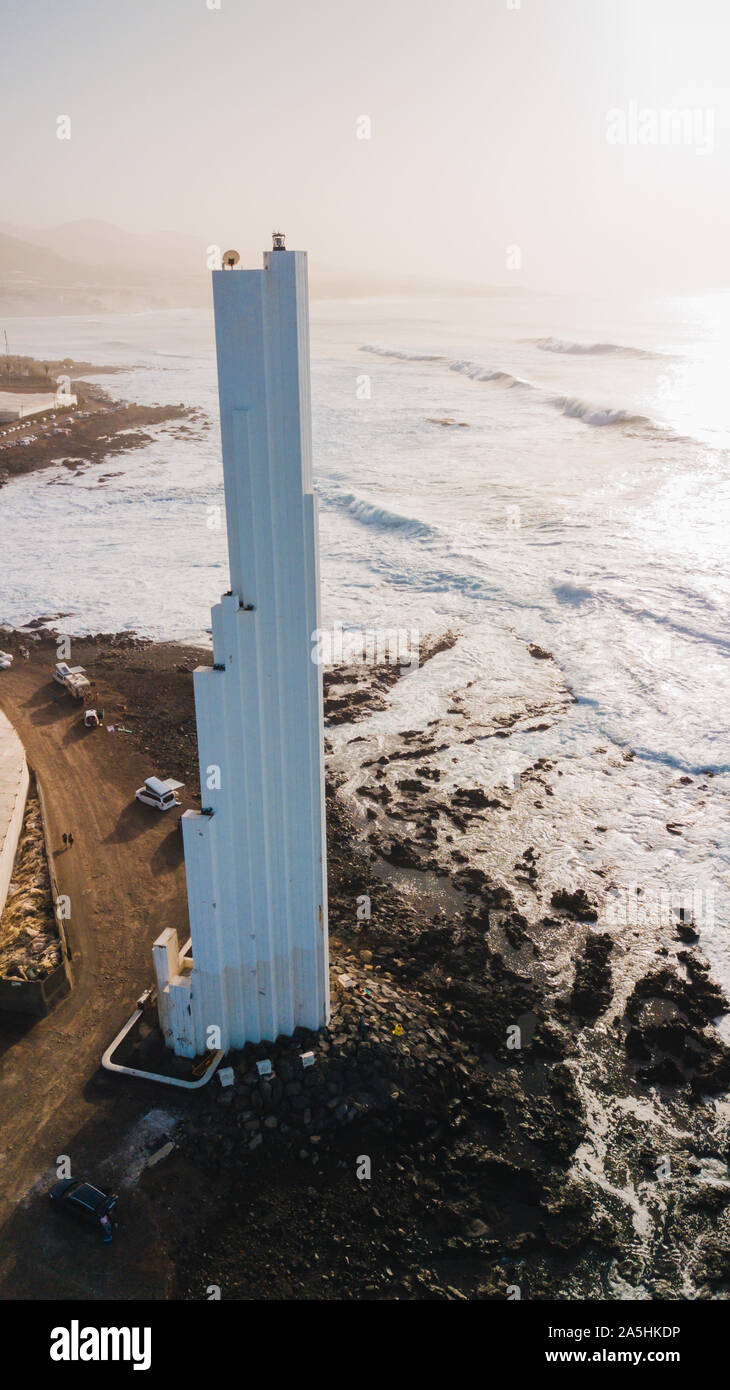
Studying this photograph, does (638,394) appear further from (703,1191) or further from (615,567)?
(703,1191)

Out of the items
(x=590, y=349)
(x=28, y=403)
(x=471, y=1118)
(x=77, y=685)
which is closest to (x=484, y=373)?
(x=590, y=349)

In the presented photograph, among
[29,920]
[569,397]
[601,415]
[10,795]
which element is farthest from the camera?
[569,397]

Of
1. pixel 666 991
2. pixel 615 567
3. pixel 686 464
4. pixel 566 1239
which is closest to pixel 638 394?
pixel 686 464

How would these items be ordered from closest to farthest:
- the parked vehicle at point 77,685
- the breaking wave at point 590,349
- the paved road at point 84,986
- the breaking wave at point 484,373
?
the paved road at point 84,986 → the parked vehicle at point 77,685 → the breaking wave at point 484,373 → the breaking wave at point 590,349

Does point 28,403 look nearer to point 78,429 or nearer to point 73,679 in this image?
point 78,429

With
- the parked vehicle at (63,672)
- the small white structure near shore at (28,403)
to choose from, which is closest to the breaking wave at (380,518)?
the parked vehicle at (63,672)

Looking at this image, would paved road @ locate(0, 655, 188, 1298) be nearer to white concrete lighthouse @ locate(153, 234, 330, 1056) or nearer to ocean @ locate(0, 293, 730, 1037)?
white concrete lighthouse @ locate(153, 234, 330, 1056)

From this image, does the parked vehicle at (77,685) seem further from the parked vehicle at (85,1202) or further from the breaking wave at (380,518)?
the breaking wave at (380,518)
